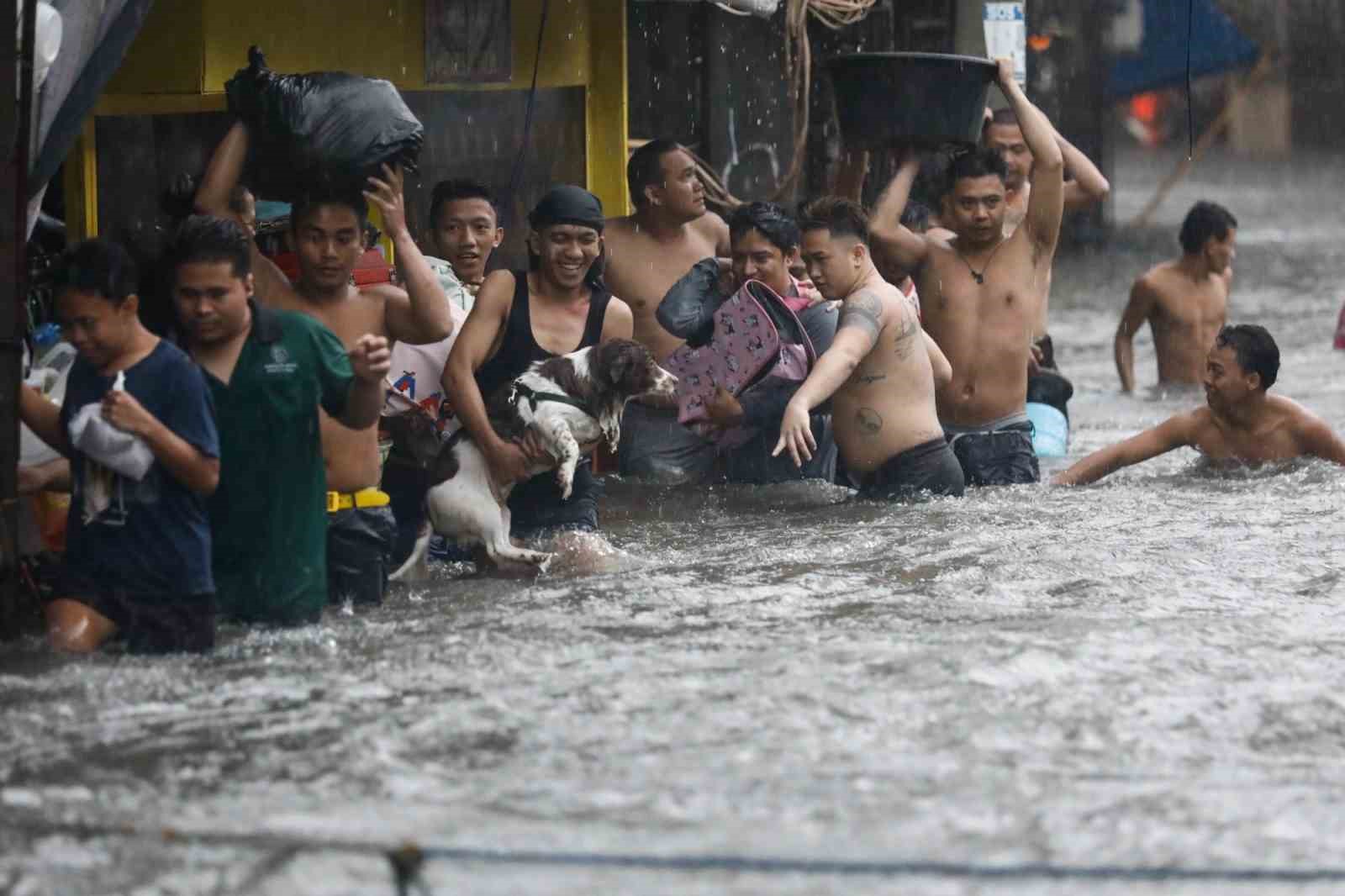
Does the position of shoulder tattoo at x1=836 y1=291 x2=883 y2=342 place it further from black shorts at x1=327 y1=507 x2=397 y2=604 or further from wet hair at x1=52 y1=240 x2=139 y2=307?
wet hair at x1=52 y1=240 x2=139 y2=307

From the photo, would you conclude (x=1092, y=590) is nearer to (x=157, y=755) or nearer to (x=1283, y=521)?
(x=1283, y=521)

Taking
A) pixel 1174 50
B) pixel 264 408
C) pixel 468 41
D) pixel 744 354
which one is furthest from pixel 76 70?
pixel 1174 50

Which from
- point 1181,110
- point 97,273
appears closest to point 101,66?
point 97,273

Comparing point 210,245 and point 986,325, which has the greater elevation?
point 210,245

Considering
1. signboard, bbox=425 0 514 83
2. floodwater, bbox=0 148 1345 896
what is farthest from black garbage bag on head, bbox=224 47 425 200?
signboard, bbox=425 0 514 83

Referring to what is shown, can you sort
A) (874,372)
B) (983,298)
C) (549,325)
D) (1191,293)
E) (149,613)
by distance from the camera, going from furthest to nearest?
(1191,293) < (983,298) < (874,372) < (549,325) < (149,613)

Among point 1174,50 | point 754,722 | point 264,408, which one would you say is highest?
point 1174,50

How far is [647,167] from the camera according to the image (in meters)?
8.91

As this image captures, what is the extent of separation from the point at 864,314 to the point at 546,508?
1723mm

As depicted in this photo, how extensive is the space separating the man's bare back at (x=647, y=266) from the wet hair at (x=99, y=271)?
363 centimetres

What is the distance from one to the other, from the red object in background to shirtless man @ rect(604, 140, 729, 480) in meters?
1.18

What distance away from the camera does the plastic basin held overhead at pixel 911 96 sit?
337 inches

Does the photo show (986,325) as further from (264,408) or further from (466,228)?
(264,408)

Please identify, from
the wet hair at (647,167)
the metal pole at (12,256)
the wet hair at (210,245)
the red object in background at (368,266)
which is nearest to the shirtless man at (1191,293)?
the wet hair at (647,167)
